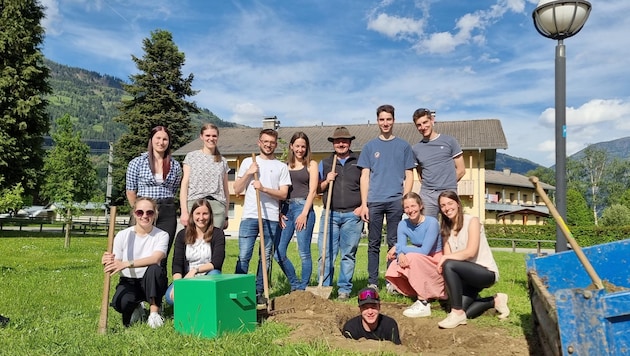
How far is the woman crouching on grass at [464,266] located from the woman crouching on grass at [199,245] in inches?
87.4

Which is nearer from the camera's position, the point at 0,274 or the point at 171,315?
the point at 171,315

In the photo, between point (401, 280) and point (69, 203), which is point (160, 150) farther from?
point (69, 203)

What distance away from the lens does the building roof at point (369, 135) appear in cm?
3159

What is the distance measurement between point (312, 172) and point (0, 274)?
600cm

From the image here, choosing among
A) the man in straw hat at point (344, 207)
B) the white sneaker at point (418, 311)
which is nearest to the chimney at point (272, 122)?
the man in straw hat at point (344, 207)

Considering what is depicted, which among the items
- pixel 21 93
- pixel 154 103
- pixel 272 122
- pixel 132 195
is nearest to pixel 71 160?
pixel 154 103

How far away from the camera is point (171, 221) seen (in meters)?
5.34

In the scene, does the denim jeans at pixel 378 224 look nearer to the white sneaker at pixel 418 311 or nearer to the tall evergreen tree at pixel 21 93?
the white sneaker at pixel 418 311

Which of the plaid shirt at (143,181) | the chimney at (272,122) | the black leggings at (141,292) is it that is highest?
the chimney at (272,122)

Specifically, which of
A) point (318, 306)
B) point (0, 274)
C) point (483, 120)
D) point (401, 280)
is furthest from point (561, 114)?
point (483, 120)

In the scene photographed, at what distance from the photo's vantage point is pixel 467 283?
4.71m

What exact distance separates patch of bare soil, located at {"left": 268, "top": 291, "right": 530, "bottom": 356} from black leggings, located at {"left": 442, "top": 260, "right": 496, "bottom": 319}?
0.30 metres

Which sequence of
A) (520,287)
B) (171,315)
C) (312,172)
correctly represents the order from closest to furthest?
(171,315) < (312,172) < (520,287)

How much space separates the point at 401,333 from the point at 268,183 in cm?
229
